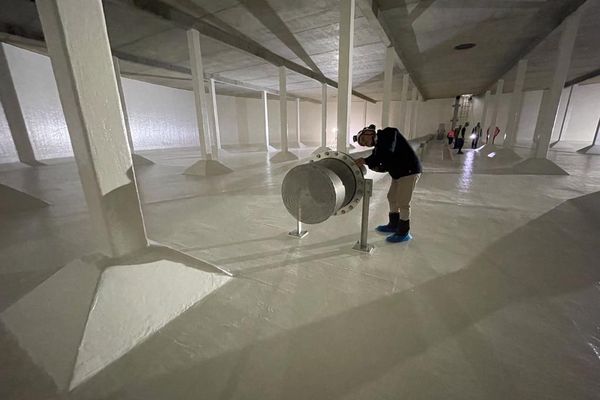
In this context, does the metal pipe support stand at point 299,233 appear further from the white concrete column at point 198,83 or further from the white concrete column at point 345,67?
the white concrete column at point 198,83

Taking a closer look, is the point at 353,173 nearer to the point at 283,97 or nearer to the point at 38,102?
the point at 283,97

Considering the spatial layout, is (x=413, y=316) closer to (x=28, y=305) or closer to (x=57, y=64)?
(x=28, y=305)

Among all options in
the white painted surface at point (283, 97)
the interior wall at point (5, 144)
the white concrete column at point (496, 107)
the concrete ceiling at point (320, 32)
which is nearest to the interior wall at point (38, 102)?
the interior wall at point (5, 144)

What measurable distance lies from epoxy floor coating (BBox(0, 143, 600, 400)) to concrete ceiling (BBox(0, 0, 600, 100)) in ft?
17.3

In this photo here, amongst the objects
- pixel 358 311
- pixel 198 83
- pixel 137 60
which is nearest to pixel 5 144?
pixel 137 60

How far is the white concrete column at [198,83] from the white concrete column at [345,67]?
3.96 m

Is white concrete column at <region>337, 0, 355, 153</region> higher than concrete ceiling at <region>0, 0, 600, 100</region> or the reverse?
the reverse

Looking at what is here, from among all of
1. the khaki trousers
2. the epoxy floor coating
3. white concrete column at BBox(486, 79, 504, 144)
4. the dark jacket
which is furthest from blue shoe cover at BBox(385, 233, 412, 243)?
white concrete column at BBox(486, 79, 504, 144)

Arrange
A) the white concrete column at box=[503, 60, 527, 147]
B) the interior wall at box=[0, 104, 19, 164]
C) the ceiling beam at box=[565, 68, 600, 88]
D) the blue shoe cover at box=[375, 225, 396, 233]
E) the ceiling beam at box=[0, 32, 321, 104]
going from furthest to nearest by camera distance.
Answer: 1. the ceiling beam at box=[565, 68, 600, 88]
2. the white concrete column at box=[503, 60, 527, 147]
3. the interior wall at box=[0, 104, 19, 164]
4. the ceiling beam at box=[0, 32, 321, 104]
5. the blue shoe cover at box=[375, 225, 396, 233]

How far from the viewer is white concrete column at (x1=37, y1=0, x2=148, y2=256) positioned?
1.52 metres

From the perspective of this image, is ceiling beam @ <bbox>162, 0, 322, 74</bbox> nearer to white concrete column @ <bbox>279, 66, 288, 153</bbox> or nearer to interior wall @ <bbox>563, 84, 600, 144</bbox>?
white concrete column @ <bbox>279, 66, 288, 153</bbox>

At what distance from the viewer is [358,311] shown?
185 centimetres

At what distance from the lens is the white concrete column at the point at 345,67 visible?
4992 mm

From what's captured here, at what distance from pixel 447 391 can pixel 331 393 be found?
61cm
